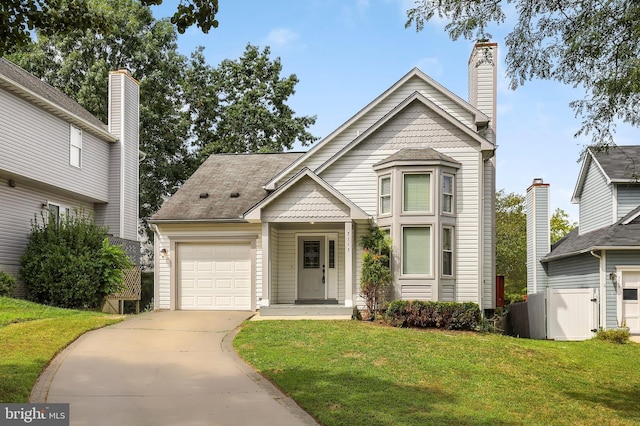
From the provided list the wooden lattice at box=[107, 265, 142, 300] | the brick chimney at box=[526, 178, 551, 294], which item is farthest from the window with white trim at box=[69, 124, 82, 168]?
the brick chimney at box=[526, 178, 551, 294]

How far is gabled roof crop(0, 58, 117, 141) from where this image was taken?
70.3 ft

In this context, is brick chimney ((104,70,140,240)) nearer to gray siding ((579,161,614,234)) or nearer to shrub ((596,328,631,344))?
gray siding ((579,161,614,234))

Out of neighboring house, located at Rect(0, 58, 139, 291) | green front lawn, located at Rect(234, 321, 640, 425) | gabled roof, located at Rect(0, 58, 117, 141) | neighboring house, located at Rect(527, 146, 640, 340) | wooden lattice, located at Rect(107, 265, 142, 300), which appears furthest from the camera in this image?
wooden lattice, located at Rect(107, 265, 142, 300)

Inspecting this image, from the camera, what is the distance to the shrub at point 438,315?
1753cm

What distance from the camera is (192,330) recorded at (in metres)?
16.0

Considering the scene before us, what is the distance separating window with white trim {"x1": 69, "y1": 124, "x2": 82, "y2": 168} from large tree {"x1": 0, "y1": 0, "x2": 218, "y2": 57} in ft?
51.6

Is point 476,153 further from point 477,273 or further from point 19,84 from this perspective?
point 19,84

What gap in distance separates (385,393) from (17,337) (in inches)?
297

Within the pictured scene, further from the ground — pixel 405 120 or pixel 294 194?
pixel 405 120

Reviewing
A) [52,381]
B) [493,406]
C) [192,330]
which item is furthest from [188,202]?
[493,406]

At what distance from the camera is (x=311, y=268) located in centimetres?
2095

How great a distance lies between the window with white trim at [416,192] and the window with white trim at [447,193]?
1.53 ft

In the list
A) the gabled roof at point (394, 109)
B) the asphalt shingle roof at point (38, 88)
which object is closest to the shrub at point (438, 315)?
the gabled roof at point (394, 109)

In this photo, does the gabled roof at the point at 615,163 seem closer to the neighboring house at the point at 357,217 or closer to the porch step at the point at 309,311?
the neighboring house at the point at 357,217
